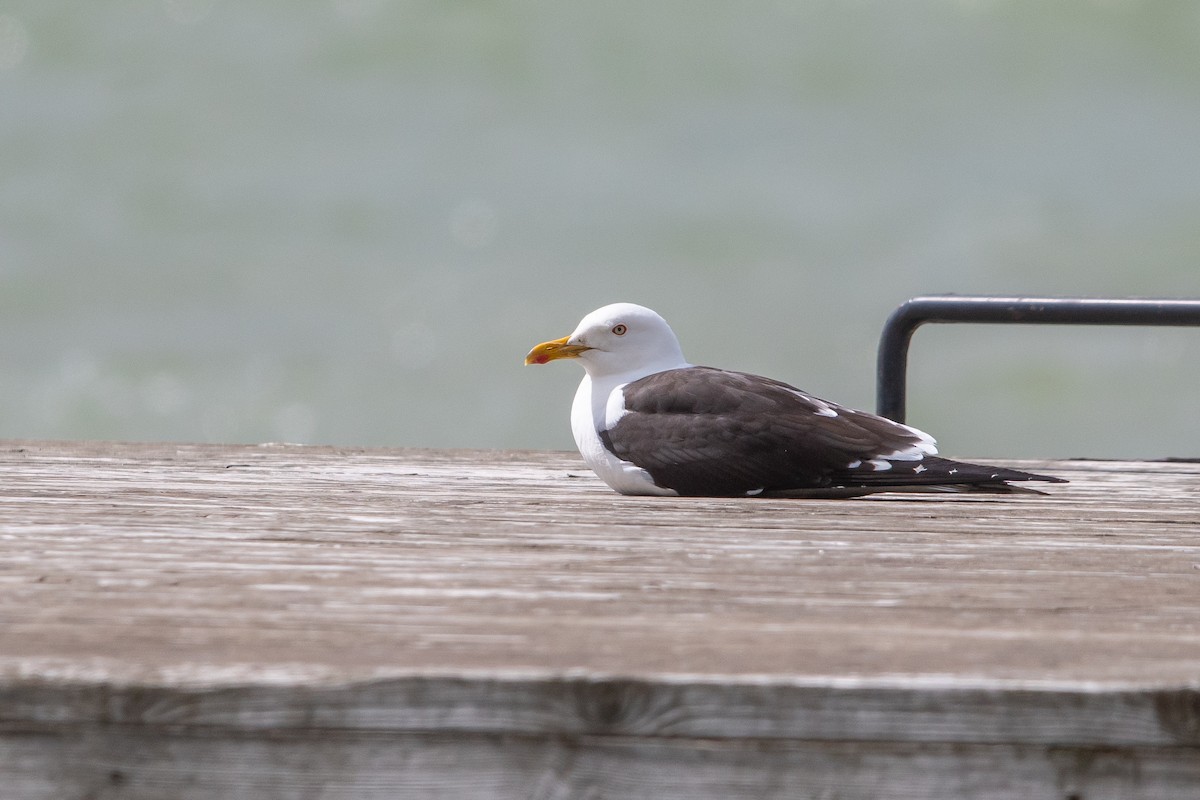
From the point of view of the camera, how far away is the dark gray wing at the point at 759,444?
3113 mm

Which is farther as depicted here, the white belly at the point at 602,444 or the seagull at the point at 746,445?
the white belly at the point at 602,444

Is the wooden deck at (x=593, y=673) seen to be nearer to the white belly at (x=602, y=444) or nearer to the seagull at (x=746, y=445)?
the seagull at (x=746, y=445)

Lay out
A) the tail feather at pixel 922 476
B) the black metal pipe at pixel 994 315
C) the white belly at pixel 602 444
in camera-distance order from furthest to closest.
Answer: the black metal pipe at pixel 994 315, the white belly at pixel 602 444, the tail feather at pixel 922 476

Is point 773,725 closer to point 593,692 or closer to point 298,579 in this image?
point 593,692

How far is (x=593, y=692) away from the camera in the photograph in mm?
1518

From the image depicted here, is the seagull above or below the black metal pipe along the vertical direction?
below

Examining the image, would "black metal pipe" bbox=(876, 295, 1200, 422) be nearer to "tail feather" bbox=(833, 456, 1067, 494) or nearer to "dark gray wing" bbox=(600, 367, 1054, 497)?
"dark gray wing" bbox=(600, 367, 1054, 497)

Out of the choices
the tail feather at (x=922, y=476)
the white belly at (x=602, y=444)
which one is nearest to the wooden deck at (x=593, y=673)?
the tail feather at (x=922, y=476)

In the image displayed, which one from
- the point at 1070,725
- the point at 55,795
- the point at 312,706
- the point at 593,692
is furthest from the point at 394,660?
the point at 1070,725

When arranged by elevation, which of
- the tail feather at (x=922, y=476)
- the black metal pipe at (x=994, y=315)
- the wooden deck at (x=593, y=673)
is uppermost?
the black metal pipe at (x=994, y=315)

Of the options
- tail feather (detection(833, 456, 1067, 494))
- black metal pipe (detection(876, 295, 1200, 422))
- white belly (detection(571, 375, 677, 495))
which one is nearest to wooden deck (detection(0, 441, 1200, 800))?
tail feather (detection(833, 456, 1067, 494))

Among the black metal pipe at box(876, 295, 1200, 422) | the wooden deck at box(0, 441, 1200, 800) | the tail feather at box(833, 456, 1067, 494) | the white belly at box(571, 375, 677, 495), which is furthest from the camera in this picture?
the black metal pipe at box(876, 295, 1200, 422)

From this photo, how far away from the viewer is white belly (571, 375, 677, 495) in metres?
3.26

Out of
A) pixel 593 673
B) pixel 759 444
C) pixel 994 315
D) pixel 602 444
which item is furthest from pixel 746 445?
pixel 593 673
